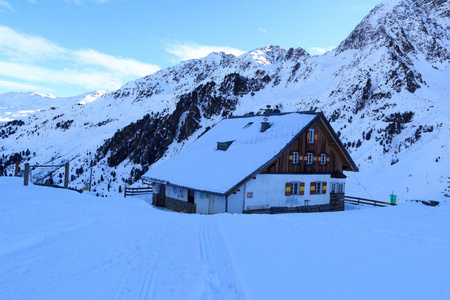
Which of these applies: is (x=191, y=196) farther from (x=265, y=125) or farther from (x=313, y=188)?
(x=313, y=188)

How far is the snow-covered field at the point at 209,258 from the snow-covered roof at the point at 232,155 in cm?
739

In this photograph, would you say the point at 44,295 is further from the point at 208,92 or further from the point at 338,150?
the point at 208,92

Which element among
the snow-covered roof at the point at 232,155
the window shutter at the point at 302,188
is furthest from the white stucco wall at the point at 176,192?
the window shutter at the point at 302,188

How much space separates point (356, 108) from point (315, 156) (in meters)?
40.8

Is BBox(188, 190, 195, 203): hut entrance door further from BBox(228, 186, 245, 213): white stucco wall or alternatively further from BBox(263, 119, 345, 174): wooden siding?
BBox(263, 119, 345, 174): wooden siding

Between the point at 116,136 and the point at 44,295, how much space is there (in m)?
96.0

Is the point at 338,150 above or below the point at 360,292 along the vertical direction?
above

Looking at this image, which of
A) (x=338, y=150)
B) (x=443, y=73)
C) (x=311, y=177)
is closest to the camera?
(x=311, y=177)

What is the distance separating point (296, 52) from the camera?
12538 cm

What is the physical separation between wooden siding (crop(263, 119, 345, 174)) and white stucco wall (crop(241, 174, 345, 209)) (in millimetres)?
405

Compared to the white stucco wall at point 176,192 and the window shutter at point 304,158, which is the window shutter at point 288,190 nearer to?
the window shutter at point 304,158

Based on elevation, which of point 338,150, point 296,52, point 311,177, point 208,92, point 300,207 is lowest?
point 300,207

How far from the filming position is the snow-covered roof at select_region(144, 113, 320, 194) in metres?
20.5

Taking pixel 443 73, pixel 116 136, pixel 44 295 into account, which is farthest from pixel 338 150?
pixel 116 136
